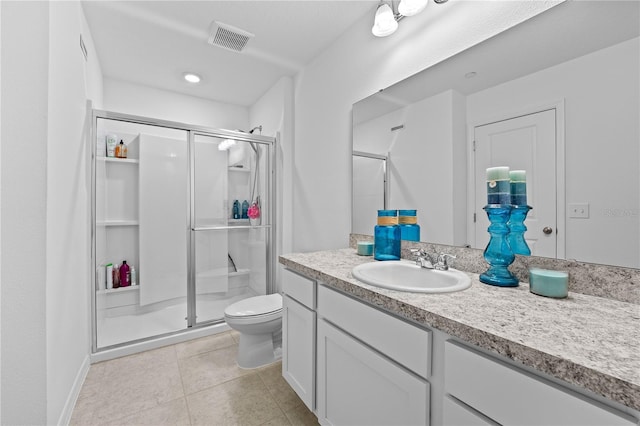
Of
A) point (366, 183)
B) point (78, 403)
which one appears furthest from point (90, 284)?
point (366, 183)

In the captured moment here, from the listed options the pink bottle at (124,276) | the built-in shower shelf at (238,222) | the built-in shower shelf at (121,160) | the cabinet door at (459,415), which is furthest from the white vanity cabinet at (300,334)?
the built-in shower shelf at (121,160)

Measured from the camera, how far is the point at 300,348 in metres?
1.40

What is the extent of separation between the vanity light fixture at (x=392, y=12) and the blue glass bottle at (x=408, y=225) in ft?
3.37

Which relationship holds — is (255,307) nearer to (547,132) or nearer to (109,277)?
(109,277)

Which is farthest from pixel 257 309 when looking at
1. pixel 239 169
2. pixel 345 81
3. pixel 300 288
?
pixel 345 81

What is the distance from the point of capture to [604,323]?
69 centimetres

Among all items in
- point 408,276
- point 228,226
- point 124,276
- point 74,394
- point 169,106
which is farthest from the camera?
point 169,106

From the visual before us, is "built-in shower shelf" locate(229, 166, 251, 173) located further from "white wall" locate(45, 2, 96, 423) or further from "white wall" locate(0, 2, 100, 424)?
"white wall" locate(0, 2, 100, 424)

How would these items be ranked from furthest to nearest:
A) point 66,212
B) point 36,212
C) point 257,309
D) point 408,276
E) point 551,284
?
point 257,309 < point 66,212 < point 408,276 < point 36,212 < point 551,284

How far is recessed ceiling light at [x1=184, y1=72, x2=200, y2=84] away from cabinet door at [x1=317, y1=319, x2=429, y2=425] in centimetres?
266

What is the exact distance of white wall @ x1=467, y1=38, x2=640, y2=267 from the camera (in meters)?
0.85

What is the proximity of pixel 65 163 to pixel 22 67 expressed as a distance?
518 millimetres

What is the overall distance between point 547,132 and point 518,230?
15.0 inches

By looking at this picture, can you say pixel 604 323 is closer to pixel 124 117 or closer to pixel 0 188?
pixel 0 188
